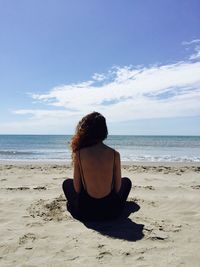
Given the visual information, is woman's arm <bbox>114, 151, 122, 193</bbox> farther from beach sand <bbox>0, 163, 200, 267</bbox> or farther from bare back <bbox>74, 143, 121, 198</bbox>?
beach sand <bbox>0, 163, 200, 267</bbox>

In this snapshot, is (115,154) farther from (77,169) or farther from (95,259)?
(95,259)

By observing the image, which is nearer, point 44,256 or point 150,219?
point 44,256

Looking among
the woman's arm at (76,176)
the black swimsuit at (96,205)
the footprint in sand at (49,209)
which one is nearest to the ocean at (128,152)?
the woman's arm at (76,176)

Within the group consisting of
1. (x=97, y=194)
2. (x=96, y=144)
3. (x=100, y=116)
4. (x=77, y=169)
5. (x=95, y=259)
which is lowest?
(x=95, y=259)

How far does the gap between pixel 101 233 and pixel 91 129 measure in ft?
4.47

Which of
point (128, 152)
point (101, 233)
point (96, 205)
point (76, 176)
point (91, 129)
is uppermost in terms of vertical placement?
point (91, 129)

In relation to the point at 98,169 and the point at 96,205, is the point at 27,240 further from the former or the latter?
the point at 98,169

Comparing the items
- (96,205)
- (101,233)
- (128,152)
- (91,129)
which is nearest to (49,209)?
(96,205)

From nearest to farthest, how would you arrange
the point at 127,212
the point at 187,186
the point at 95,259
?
the point at 95,259
the point at 127,212
the point at 187,186

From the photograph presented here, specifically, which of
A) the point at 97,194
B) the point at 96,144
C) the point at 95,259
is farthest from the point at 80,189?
the point at 95,259

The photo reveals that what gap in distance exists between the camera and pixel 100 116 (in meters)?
4.38

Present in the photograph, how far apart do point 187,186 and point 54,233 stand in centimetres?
447

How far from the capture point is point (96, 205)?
464 cm

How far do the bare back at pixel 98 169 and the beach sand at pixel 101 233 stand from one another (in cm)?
51
